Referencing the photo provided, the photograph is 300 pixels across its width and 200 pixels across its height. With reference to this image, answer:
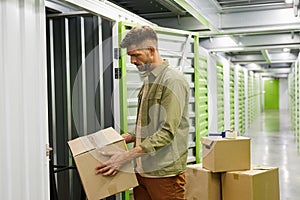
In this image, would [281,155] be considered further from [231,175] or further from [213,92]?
[231,175]

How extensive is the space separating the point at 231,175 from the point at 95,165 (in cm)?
198

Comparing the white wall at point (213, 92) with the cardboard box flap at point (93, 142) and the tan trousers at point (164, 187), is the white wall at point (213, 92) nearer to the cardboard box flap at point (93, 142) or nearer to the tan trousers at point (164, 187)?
the tan trousers at point (164, 187)

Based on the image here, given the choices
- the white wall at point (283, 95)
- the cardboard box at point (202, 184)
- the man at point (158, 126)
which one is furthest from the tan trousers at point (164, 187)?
the white wall at point (283, 95)

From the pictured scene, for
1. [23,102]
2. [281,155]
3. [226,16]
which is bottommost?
[281,155]

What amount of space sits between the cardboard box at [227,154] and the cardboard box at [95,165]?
1.63 meters

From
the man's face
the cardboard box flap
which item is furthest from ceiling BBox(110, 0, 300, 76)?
the cardboard box flap

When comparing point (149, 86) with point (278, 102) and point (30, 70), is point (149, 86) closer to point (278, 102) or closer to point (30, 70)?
point (30, 70)

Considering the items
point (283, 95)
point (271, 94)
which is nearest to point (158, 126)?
point (283, 95)

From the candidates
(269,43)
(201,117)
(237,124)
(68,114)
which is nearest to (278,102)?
(237,124)

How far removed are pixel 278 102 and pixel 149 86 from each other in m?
24.1

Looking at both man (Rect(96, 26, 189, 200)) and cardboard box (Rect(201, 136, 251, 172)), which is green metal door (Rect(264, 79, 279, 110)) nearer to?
cardboard box (Rect(201, 136, 251, 172))

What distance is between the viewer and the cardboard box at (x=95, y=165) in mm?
2066

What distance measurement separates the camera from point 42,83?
2.17 m

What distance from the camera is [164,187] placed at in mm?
2244
